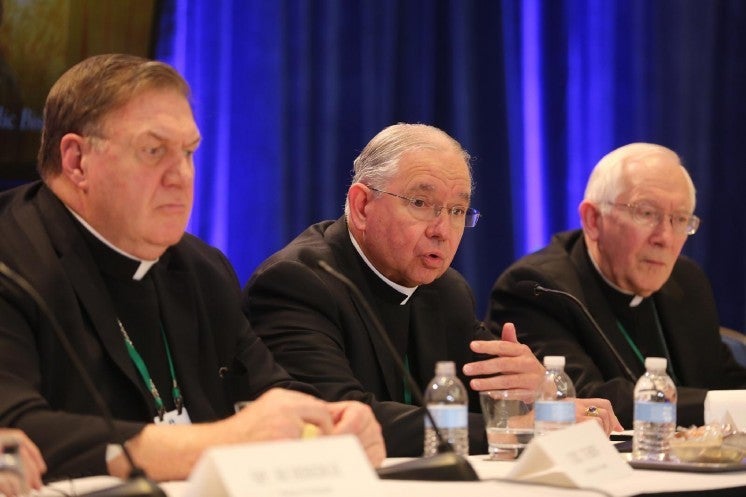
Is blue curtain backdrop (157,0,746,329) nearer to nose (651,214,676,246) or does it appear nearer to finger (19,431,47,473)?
nose (651,214,676,246)

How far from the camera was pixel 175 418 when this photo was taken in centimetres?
295

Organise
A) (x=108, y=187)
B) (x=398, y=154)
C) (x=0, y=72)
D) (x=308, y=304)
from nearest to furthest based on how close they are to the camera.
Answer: (x=108, y=187) < (x=308, y=304) < (x=398, y=154) < (x=0, y=72)

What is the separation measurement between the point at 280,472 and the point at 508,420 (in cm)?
135

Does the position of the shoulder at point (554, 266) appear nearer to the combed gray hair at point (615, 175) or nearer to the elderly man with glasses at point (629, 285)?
the elderly man with glasses at point (629, 285)

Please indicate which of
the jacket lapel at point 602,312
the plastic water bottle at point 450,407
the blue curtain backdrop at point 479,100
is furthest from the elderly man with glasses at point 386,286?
the blue curtain backdrop at point 479,100

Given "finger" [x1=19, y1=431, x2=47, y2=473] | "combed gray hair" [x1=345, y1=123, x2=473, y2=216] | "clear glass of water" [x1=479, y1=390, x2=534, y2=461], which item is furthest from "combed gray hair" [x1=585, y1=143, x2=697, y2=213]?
"finger" [x1=19, y1=431, x2=47, y2=473]

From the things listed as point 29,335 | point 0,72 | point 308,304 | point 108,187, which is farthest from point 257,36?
point 29,335

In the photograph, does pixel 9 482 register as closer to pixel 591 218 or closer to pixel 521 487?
pixel 521 487

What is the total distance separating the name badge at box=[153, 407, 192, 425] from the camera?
2904mm

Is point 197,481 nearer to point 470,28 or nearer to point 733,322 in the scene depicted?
point 470,28

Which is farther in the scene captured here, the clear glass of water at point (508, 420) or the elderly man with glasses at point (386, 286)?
the elderly man with glasses at point (386, 286)

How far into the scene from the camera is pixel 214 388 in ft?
10.3

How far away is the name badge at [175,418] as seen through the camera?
2.90 m

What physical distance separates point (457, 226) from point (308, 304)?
1.94 feet
